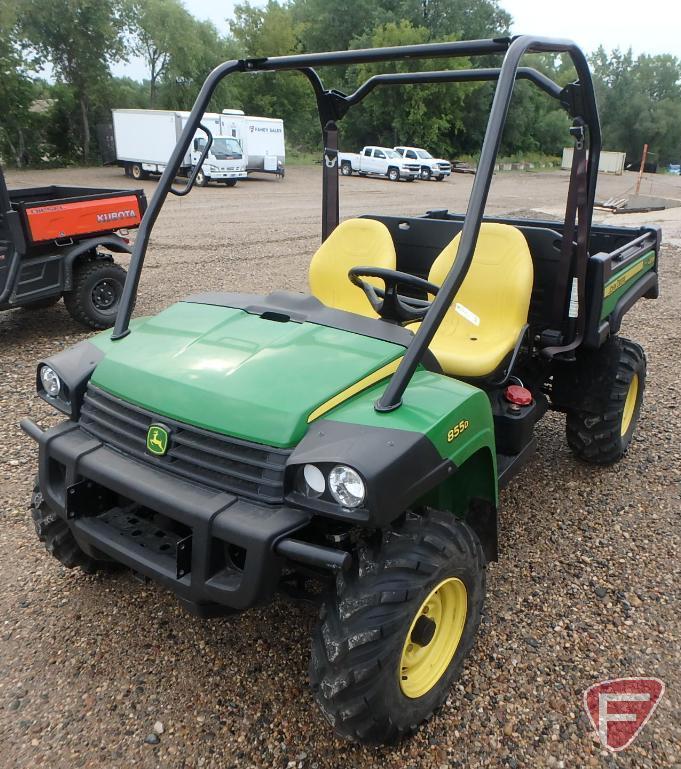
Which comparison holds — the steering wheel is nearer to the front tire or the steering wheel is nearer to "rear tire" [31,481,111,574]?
the front tire

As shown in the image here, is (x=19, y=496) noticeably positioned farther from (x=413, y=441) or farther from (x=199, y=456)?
(x=413, y=441)

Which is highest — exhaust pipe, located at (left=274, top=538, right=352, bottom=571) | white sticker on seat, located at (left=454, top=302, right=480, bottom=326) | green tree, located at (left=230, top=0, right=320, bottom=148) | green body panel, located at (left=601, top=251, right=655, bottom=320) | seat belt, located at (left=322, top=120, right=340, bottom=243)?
green tree, located at (left=230, top=0, right=320, bottom=148)

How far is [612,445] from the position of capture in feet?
11.1

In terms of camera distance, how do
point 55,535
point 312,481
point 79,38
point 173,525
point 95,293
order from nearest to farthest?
1. point 312,481
2. point 173,525
3. point 55,535
4. point 95,293
5. point 79,38

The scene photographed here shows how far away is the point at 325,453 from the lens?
1.66 meters

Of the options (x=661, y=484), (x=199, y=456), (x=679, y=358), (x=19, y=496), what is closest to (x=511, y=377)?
(x=661, y=484)

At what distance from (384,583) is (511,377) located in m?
1.52

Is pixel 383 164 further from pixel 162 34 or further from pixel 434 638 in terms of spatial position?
pixel 434 638

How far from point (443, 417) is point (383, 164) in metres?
24.2

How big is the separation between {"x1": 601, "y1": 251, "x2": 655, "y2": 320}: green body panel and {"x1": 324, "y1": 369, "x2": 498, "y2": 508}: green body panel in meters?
1.20

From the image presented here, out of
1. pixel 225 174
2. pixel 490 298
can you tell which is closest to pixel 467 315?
pixel 490 298

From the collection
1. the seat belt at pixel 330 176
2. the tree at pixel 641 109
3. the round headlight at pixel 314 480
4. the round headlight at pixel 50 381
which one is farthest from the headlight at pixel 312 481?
the tree at pixel 641 109

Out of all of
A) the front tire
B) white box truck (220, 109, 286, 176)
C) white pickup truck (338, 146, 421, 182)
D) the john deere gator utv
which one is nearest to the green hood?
the john deere gator utv

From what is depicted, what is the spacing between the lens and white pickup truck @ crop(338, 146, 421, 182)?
24.3 m
